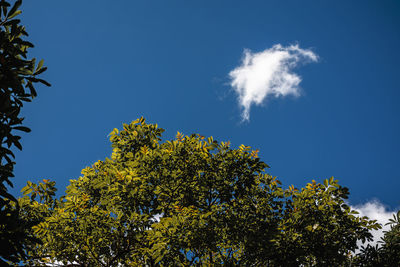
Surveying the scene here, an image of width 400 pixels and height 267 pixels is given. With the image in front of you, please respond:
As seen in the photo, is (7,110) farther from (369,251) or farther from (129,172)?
(369,251)

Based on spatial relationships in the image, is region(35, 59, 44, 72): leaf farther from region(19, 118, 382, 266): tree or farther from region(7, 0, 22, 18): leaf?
region(19, 118, 382, 266): tree

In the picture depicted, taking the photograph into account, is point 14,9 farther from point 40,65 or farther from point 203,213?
point 203,213

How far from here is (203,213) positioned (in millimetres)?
10289

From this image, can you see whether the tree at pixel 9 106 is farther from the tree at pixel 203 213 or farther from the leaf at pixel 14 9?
the tree at pixel 203 213

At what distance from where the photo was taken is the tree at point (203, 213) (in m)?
10.3

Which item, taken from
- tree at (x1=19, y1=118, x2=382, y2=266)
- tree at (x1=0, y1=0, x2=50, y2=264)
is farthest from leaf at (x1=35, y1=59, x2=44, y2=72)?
tree at (x1=19, y1=118, x2=382, y2=266)

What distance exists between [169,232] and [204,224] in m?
1.64

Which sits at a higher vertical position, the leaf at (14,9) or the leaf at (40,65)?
the leaf at (14,9)

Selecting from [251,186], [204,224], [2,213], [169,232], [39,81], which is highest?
[251,186]

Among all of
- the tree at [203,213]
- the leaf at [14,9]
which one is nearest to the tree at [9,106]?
the leaf at [14,9]

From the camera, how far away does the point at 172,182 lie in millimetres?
11117

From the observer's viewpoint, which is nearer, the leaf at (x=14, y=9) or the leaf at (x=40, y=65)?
the leaf at (x=14, y=9)

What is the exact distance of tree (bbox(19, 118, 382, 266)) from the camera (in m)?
10.3

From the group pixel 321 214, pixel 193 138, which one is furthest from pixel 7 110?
pixel 321 214
